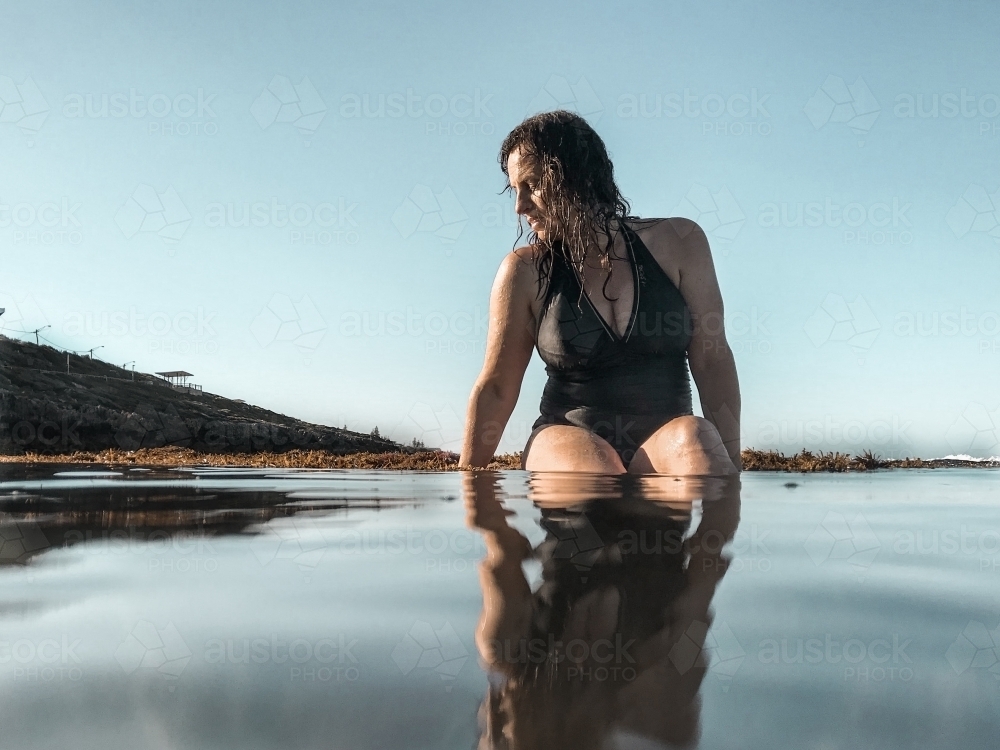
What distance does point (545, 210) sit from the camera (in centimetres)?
325

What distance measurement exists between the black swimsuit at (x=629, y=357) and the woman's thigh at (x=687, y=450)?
13 centimetres

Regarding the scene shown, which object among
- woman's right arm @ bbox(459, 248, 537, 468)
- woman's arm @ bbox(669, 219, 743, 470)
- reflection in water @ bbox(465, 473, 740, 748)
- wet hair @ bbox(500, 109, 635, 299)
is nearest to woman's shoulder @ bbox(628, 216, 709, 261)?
woman's arm @ bbox(669, 219, 743, 470)

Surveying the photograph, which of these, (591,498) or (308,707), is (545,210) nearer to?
(591,498)

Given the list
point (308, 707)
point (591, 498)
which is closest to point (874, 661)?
point (308, 707)

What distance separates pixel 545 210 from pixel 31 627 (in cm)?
278

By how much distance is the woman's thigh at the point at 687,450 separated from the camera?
2.83 metres

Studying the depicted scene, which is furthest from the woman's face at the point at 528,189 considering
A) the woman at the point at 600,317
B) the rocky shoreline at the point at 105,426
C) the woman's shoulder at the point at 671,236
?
the rocky shoreline at the point at 105,426

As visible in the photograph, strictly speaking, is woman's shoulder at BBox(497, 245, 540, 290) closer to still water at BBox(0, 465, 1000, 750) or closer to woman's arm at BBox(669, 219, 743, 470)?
woman's arm at BBox(669, 219, 743, 470)

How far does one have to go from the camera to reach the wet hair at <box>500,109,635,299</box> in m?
3.18

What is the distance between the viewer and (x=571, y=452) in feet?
9.93

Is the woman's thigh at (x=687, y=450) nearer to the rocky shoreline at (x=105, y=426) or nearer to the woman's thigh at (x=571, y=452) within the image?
the woman's thigh at (x=571, y=452)

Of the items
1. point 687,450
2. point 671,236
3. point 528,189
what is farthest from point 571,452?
point 528,189

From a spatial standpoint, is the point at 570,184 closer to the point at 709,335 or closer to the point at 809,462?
the point at 709,335

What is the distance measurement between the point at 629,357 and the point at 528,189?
0.99 metres
